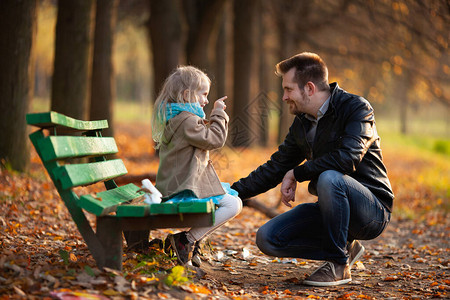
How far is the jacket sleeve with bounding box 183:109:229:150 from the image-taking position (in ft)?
12.4

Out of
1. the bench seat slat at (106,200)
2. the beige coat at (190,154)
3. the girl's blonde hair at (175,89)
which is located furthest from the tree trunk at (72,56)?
the beige coat at (190,154)

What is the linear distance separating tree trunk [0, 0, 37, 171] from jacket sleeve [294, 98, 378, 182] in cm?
446

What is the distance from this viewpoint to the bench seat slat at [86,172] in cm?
320

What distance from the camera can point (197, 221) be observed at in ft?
11.3

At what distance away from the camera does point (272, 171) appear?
4613 mm

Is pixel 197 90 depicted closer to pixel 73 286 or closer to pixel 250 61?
pixel 73 286

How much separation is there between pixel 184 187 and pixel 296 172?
0.95 meters

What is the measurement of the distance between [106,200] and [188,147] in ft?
2.40

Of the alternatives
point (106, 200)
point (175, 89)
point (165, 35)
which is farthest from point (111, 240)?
point (165, 35)

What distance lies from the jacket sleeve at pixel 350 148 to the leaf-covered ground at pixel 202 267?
0.90 meters

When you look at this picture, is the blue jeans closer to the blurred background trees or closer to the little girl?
the little girl

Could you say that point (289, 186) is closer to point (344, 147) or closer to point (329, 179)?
point (329, 179)

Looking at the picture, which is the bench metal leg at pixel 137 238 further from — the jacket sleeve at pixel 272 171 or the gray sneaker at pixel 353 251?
the gray sneaker at pixel 353 251

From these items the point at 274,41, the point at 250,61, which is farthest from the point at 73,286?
the point at 274,41
